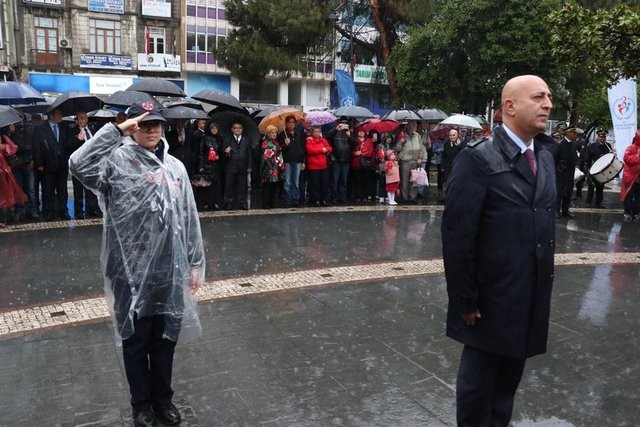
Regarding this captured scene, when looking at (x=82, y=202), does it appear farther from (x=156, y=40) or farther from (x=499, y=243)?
(x=156, y=40)

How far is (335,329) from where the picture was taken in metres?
5.12

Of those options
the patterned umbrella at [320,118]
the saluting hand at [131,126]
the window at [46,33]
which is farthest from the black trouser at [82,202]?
the window at [46,33]

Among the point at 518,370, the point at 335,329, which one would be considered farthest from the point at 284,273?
the point at 518,370

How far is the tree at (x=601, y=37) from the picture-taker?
7.47 meters

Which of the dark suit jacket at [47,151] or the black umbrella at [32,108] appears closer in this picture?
the dark suit jacket at [47,151]

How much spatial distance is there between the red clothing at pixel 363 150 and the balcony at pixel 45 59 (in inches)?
1097

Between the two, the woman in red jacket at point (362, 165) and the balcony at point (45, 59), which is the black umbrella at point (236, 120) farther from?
the balcony at point (45, 59)

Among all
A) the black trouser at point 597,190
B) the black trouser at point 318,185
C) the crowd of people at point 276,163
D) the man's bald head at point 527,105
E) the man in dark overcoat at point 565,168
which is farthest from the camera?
the black trouser at point 597,190

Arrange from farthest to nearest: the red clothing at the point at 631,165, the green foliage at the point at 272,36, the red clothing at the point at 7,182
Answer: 1. the green foliage at the point at 272,36
2. the red clothing at the point at 631,165
3. the red clothing at the point at 7,182

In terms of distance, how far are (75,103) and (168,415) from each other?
30.0 ft

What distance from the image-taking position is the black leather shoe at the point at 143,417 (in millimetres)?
3395

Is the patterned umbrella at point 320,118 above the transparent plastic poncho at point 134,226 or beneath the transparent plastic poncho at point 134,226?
above

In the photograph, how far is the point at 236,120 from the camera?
11805 mm

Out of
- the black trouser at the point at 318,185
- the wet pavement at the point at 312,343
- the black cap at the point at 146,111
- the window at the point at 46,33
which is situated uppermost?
the window at the point at 46,33
